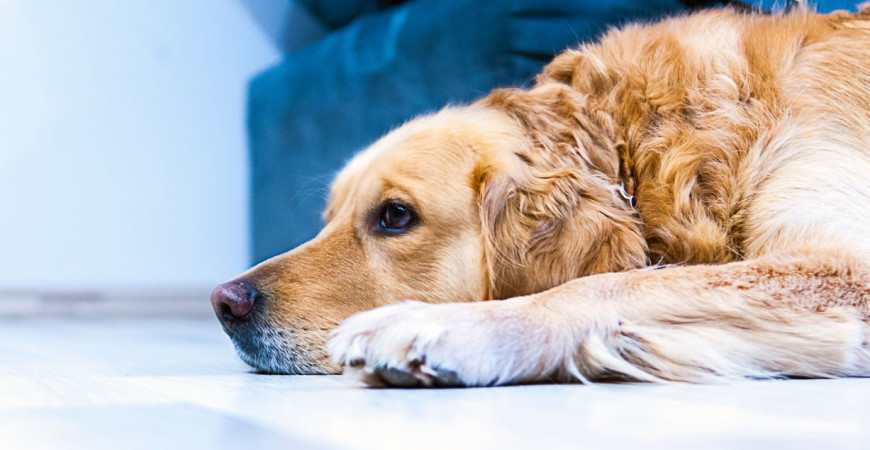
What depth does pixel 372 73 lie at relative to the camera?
2.96 meters

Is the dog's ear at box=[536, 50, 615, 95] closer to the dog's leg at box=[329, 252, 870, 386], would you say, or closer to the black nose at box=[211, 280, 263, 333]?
the dog's leg at box=[329, 252, 870, 386]

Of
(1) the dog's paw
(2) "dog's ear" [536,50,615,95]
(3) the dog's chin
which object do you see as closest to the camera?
(1) the dog's paw

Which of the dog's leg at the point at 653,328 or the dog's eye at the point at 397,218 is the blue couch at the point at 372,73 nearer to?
the dog's eye at the point at 397,218

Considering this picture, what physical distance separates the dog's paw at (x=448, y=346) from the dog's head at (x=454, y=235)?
289mm

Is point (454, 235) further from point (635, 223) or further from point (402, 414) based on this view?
point (402, 414)

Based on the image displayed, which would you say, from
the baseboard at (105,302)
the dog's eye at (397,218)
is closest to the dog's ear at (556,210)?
the dog's eye at (397,218)

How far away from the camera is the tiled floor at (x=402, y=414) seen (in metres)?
0.67

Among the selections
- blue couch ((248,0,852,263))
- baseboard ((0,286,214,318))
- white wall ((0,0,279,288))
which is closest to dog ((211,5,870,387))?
blue couch ((248,0,852,263))

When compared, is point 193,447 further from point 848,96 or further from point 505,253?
point 848,96

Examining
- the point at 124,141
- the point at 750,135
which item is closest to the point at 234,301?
the point at 750,135

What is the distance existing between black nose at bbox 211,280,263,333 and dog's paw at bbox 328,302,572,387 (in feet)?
1.00

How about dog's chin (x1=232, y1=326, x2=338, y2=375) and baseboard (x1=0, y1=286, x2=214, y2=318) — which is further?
baseboard (x1=0, y1=286, x2=214, y2=318)

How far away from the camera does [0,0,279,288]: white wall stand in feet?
11.2

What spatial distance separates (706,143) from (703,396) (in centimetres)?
60
